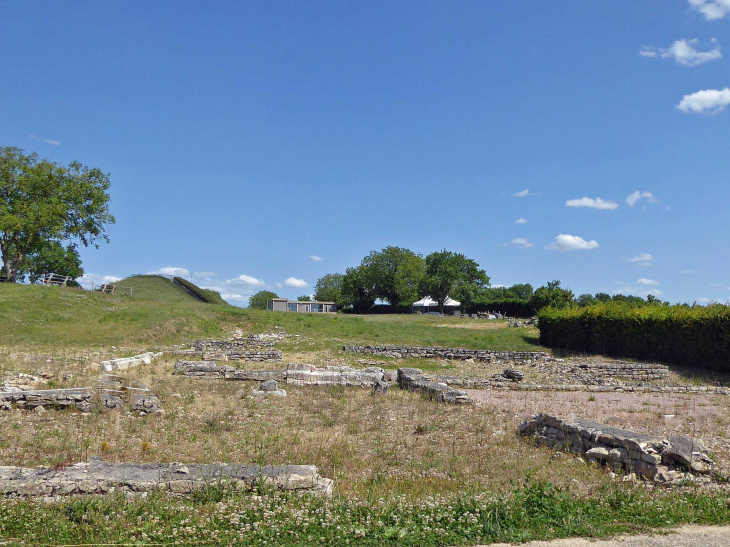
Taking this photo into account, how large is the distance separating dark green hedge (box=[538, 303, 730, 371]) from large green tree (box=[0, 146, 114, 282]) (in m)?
43.1

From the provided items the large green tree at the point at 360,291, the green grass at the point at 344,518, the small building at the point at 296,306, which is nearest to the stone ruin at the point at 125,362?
the green grass at the point at 344,518

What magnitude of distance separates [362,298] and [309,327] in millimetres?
48347

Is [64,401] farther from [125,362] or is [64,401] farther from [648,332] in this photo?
[648,332]

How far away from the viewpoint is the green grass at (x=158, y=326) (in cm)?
2863

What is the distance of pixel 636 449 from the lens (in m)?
8.19

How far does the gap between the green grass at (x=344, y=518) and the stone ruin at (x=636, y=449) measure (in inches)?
47.8

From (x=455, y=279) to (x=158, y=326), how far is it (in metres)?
56.9

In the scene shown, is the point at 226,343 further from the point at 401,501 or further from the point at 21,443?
the point at 401,501

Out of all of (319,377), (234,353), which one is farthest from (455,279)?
(319,377)

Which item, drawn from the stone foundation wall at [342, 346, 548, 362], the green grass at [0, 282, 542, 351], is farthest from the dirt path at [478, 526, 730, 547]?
the green grass at [0, 282, 542, 351]

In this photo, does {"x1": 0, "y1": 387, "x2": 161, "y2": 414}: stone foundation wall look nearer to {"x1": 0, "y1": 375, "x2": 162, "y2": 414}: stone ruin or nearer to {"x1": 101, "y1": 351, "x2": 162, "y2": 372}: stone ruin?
{"x1": 0, "y1": 375, "x2": 162, "y2": 414}: stone ruin

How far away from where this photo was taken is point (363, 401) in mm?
14234

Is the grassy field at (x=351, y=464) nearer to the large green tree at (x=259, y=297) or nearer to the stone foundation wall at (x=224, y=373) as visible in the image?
the stone foundation wall at (x=224, y=373)

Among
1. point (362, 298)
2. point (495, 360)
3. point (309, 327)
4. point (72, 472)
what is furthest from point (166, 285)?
point (72, 472)
